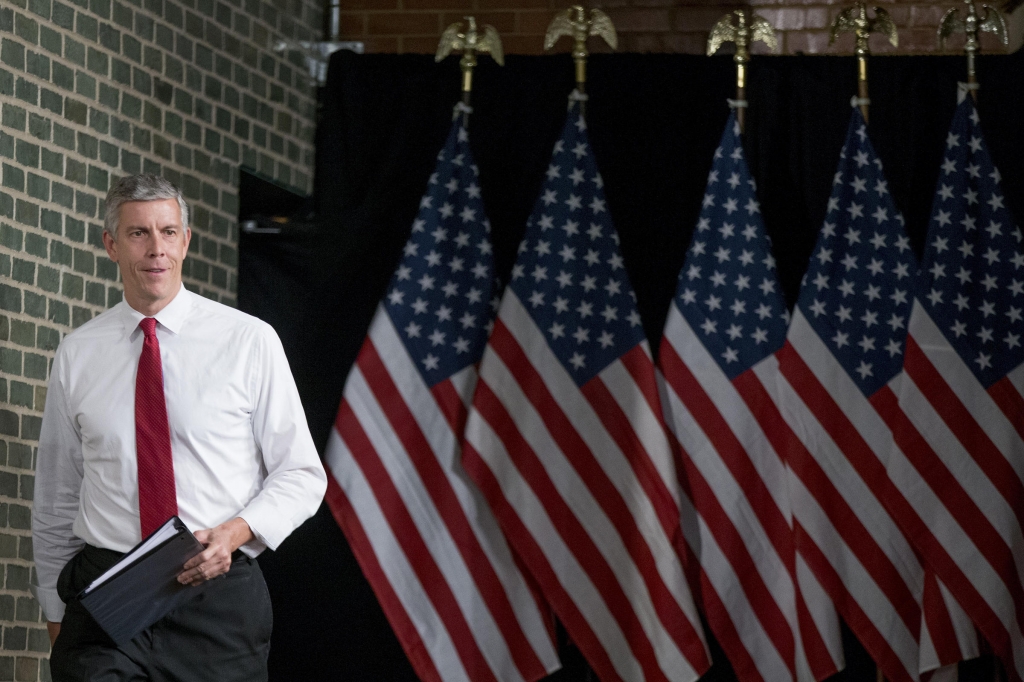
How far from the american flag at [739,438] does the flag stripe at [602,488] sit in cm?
11

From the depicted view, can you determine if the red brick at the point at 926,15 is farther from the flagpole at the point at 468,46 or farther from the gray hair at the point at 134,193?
the gray hair at the point at 134,193

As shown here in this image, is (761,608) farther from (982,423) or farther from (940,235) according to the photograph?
(940,235)

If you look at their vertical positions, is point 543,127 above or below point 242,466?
above

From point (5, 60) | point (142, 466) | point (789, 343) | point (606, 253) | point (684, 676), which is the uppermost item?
point (5, 60)

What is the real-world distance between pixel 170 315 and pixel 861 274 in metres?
2.30

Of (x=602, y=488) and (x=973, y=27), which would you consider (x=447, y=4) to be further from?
(x=602, y=488)

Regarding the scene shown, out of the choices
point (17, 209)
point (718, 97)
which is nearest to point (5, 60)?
point (17, 209)

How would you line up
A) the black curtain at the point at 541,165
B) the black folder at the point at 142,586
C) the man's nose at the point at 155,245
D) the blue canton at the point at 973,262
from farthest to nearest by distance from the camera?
the black curtain at the point at 541,165 → the blue canton at the point at 973,262 → the man's nose at the point at 155,245 → the black folder at the point at 142,586

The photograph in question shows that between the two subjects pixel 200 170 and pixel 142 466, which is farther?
pixel 200 170

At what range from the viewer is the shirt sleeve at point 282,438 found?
3.01 m

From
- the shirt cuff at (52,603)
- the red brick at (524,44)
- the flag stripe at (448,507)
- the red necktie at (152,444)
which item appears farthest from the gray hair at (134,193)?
the red brick at (524,44)

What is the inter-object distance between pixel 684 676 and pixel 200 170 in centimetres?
233

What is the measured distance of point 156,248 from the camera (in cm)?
301

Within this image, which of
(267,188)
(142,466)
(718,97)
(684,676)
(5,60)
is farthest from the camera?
(267,188)
